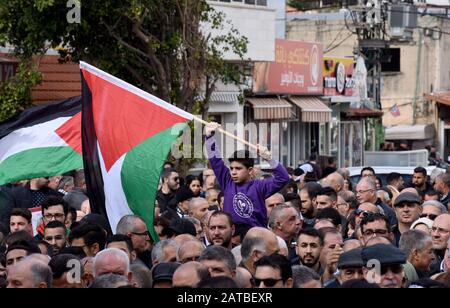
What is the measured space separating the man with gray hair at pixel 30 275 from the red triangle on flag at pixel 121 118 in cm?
358

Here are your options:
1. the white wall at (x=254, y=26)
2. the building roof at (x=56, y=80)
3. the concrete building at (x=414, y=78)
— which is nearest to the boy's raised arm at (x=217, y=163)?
the building roof at (x=56, y=80)

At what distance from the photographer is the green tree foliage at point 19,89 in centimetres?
2241

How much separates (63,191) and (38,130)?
10.1ft

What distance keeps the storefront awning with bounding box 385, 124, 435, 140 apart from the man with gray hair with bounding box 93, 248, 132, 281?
41763mm

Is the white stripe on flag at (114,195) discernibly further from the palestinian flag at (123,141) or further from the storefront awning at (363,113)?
the storefront awning at (363,113)

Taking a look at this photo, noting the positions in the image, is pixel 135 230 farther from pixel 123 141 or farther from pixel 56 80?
pixel 56 80

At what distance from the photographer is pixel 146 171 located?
11.6 meters

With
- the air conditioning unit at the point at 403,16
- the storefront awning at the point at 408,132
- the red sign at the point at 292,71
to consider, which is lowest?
the storefront awning at the point at 408,132

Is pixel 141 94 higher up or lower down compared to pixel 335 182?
higher up

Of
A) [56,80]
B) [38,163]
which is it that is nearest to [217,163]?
[38,163]

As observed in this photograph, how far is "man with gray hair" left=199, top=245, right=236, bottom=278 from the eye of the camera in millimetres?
8672

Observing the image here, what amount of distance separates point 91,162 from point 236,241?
1583mm
